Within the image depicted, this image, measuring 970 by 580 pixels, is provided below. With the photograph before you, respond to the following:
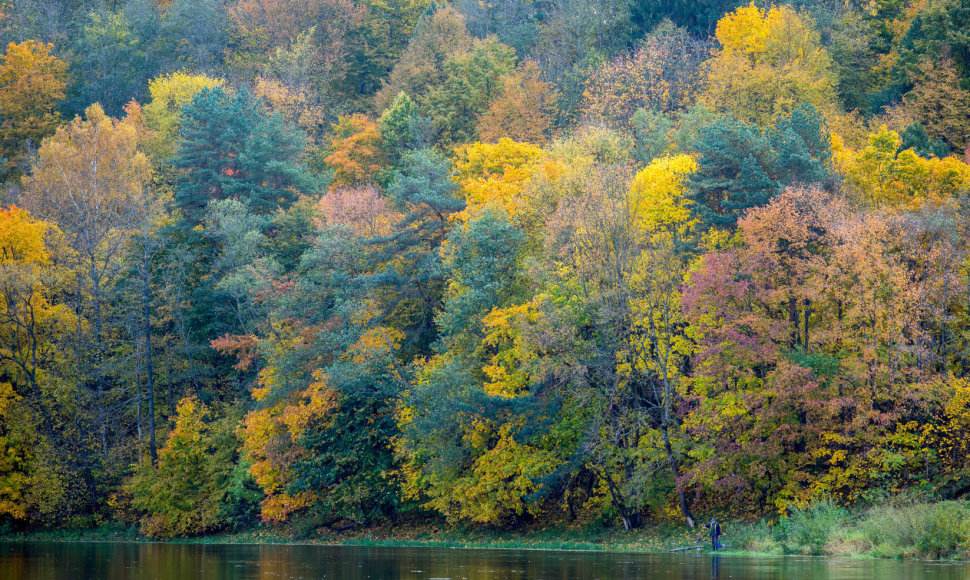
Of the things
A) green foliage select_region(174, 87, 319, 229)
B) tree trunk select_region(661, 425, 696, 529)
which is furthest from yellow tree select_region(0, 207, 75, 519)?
tree trunk select_region(661, 425, 696, 529)

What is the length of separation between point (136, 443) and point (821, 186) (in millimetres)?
42434

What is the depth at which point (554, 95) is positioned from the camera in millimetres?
77812

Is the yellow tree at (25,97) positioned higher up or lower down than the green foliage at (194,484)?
higher up

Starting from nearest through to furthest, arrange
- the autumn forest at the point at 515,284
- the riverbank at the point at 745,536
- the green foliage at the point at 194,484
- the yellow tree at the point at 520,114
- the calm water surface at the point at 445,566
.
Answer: the calm water surface at the point at 445,566
the riverbank at the point at 745,536
the autumn forest at the point at 515,284
the green foliage at the point at 194,484
the yellow tree at the point at 520,114

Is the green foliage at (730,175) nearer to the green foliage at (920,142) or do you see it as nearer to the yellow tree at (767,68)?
the green foliage at (920,142)

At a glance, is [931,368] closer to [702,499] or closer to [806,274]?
[806,274]

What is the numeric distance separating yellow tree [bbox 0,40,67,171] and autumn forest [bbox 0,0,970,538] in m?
0.35

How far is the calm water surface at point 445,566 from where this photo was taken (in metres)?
25.0

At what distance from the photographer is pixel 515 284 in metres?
50.1

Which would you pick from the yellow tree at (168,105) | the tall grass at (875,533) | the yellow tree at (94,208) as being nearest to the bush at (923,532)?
the tall grass at (875,533)

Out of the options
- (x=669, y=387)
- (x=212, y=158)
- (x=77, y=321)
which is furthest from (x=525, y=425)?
(x=212, y=158)

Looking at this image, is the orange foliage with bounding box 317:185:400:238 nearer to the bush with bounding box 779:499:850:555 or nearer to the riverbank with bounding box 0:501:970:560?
the riverbank with bounding box 0:501:970:560

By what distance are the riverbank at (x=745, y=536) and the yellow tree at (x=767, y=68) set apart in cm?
3079

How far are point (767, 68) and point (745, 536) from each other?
125 feet
